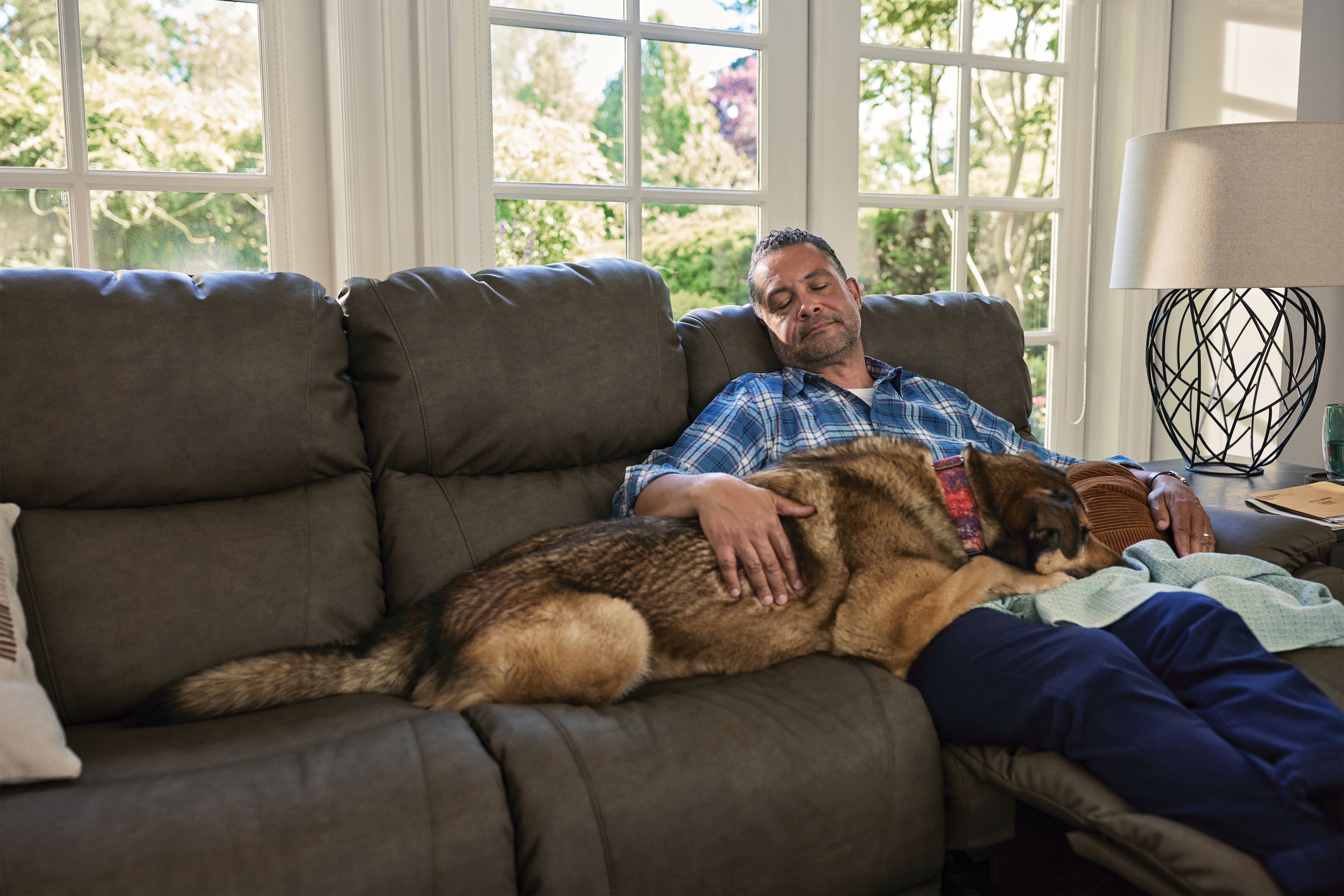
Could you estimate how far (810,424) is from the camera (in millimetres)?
2121

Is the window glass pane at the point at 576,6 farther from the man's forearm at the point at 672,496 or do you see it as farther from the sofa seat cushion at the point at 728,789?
the sofa seat cushion at the point at 728,789

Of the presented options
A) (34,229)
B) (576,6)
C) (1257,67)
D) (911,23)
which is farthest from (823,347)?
(1257,67)

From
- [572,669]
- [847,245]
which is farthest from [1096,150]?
[572,669]

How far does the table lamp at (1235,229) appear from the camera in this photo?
2.35 metres

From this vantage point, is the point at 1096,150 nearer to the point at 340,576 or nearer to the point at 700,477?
the point at 700,477

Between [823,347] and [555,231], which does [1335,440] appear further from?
[555,231]

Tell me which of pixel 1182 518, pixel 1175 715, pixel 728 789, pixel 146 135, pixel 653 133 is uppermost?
pixel 653 133

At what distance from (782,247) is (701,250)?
689mm

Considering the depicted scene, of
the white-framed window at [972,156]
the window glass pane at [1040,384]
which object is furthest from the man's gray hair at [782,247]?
the window glass pane at [1040,384]

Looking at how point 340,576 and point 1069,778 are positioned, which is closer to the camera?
point 1069,778

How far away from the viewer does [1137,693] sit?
1.30 metres

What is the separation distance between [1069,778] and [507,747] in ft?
2.58

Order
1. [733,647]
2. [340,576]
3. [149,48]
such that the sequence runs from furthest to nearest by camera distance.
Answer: [149,48] < [340,576] < [733,647]

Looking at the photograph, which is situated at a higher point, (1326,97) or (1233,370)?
(1326,97)
